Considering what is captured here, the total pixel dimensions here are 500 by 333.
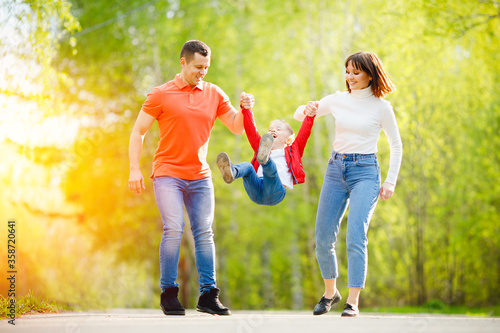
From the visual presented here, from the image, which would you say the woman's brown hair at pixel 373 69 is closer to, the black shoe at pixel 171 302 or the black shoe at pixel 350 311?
the black shoe at pixel 350 311

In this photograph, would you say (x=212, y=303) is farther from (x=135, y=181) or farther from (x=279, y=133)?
(x=279, y=133)

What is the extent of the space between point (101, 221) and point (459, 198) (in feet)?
31.1

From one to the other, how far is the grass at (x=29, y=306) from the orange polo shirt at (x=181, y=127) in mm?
1869

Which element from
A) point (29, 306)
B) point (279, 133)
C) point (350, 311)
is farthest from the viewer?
point (29, 306)

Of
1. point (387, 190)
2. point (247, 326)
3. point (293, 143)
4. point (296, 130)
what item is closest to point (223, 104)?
point (293, 143)

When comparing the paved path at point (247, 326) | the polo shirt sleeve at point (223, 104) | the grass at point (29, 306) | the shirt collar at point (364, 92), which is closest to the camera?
the paved path at point (247, 326)

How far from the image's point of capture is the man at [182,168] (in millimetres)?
4379

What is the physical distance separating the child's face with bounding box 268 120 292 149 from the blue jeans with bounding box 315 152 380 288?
590 mm

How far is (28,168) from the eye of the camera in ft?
41.5

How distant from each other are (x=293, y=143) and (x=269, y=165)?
365 mm

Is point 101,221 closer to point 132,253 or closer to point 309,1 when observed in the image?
point 132,253

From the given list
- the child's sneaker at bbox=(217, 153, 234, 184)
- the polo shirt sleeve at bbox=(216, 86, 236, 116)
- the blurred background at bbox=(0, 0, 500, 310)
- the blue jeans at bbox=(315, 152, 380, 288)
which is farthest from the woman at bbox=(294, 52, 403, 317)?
the blurred background at bbox=(0, 0, 500, 310)

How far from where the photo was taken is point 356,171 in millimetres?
4402

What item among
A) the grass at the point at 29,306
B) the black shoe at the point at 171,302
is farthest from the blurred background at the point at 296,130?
the black shoe at the point at 171,302
